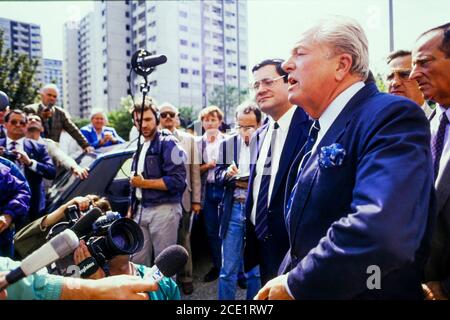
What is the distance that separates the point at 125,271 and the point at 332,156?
1.13 meters

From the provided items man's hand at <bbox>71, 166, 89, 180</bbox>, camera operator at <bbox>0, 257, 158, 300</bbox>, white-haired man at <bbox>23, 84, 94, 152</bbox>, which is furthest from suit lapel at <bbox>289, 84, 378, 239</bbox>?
white-haired man at <bbox>23, 84, 94, 152</bbox>

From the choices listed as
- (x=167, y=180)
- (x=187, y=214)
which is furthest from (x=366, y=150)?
(x=187, y=214)

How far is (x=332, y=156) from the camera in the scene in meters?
1.19

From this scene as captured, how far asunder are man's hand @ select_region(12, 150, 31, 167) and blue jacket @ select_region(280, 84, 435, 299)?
3087mm

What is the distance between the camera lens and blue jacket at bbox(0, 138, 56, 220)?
336 centimetres

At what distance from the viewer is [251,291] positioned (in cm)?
307

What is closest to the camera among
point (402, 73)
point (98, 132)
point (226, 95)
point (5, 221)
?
point (402, 73)

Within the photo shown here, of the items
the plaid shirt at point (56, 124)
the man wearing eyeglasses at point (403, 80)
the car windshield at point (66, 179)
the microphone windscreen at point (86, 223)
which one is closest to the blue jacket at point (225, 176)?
the car windshield at point (66, 179)

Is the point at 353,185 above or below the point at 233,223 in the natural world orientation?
above

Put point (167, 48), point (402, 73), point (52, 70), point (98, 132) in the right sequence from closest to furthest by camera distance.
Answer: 1. point (402, 73)
2. point (167, 48)
3. point (98, 132)
4. point (52, 70)

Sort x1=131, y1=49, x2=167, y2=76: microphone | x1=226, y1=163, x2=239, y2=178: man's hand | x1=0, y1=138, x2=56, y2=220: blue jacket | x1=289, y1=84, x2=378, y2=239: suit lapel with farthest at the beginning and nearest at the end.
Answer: x1=0, y1=138, x2=56, y2=220: blue jacket
x1=226, y1=163, x2=239, y2=178: man's hand
x1=131, y1=49, x2=167, y2=76: microphone
x1=289, y1=84, x2=378, y2=239: suit lapel

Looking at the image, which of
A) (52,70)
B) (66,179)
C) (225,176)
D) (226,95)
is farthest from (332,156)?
(52,70)

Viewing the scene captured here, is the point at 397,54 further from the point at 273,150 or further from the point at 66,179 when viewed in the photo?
the point at 66,179

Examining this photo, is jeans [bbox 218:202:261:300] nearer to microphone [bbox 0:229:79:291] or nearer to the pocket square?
the pocket square
